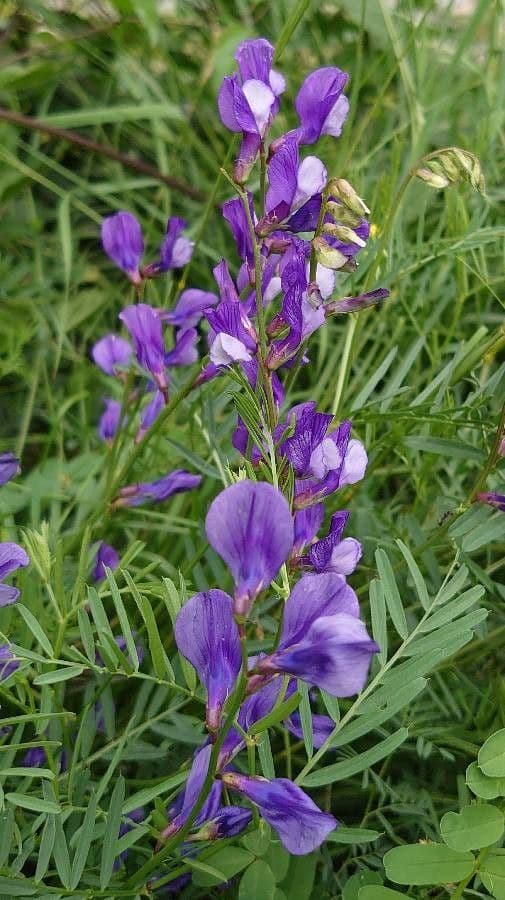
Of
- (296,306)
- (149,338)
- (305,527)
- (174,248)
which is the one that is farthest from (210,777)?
(174,248)

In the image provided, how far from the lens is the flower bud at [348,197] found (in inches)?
21.3

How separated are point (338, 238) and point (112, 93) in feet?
3.33

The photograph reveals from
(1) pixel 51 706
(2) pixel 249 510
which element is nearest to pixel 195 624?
(2) pixel 249 510

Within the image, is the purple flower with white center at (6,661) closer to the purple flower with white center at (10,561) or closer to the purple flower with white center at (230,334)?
the purple flower with white center at (10,561)

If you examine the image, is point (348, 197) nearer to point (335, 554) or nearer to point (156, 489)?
point (335, 554)

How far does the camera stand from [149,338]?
744mm

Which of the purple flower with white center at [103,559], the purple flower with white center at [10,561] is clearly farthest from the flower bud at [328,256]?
the purple flower with white center at [103,559]

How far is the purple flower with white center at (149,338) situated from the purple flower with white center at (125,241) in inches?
4.4

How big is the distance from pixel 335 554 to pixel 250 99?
267mm

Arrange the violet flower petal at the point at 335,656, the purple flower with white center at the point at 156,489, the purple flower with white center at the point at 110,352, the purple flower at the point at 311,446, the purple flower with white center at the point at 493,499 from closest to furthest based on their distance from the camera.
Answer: the violet flower petal at the point at 335,656
the purple flower at the point at 311,446
the purple flower with white center at the point at 493,499
the purple flower with white center at the point at 156,489
the purple flower with white center at the point at 110,352

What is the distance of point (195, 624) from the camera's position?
1.62 ft

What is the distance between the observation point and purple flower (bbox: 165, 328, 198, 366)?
802 mm

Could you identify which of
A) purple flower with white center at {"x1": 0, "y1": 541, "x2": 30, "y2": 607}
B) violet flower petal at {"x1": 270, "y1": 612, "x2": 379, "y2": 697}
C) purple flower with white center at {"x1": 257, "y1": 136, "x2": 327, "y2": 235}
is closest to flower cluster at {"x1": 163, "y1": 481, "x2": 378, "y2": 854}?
violet flower petal at {"x1": 270, "y1": 612, "x2": 379, "y2": 697}

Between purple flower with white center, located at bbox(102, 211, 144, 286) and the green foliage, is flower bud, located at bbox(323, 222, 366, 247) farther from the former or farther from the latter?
purple flower with white center, located at bbox(102, 211, 144, 286)
